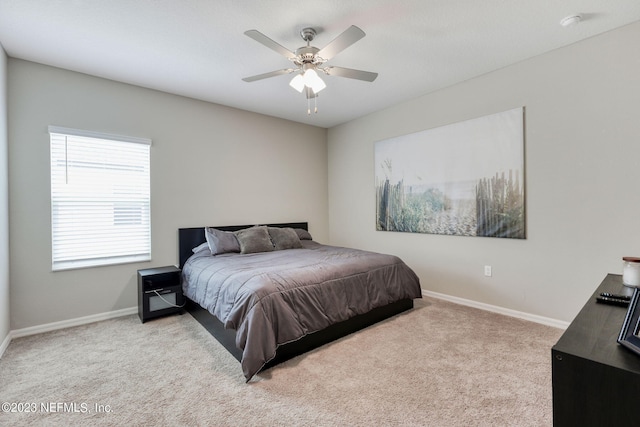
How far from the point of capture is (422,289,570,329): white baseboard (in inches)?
116

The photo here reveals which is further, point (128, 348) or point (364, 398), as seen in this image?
point (128, 348)

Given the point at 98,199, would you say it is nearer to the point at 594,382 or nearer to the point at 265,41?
the point at 265,41

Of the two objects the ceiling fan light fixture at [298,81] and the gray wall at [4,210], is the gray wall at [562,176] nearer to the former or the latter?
the ceiling fan light fixture at [298,81]

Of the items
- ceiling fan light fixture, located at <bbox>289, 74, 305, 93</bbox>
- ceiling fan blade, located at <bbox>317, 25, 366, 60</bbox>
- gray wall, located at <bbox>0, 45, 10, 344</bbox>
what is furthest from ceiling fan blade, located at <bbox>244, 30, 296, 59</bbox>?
gray wall, located at <bbox>0, 45, 10, 344</bbox>

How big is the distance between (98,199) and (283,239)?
2190mm

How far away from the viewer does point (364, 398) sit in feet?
6.26

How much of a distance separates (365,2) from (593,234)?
280 centimetres

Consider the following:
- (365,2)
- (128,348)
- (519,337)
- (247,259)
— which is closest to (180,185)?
(247,259)

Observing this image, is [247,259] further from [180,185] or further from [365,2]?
[365,2]

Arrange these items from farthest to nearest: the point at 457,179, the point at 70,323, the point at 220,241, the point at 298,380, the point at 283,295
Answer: the point at 220,241 < the point at 457,179 < the point at 70,323 < the point at 283,295 < the point at 298,380

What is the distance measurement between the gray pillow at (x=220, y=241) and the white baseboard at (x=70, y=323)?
3.69 ft

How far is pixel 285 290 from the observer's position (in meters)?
2.42

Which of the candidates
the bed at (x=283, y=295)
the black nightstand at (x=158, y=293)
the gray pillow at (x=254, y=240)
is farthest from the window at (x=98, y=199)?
the gray pillow at (x=254, y=240)

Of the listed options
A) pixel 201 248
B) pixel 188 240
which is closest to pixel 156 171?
pixel 188 240
